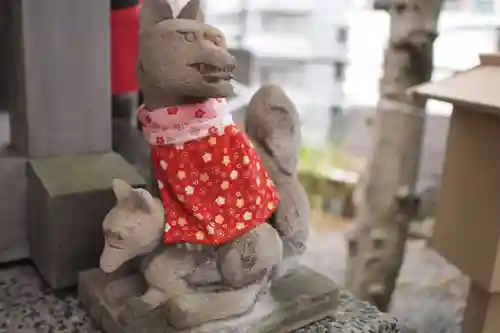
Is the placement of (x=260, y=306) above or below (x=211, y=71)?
below

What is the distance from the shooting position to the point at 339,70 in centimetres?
161

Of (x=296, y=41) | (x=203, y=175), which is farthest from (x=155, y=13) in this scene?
(x=296, y=41)

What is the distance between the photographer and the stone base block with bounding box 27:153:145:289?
0.81 metres

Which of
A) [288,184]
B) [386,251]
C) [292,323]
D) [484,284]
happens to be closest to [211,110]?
[288,184]

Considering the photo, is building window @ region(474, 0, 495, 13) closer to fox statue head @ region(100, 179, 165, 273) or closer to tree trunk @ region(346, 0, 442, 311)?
tree trunk @ region(346, 0, 442, 311)

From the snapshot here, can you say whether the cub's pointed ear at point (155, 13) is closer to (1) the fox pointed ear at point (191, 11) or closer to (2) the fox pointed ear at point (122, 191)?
(1) the fox pointed ear at point (191, 11)

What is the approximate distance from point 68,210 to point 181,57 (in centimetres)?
27

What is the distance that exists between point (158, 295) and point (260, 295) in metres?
0.12

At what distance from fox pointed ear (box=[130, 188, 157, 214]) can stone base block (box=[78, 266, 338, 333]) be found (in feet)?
0.35

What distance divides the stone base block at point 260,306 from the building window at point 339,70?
2.80 ft

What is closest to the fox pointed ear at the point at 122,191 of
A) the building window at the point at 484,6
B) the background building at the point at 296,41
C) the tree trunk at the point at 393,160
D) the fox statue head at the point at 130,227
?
the fox statue head at the point at 130,227

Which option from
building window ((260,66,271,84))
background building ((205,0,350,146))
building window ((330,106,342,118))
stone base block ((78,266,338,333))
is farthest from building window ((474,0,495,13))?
stone base block ((78,266,338,333))

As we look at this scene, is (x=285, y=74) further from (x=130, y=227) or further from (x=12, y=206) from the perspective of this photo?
(x=130, y=227)

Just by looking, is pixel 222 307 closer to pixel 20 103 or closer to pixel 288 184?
pixel 288 184
